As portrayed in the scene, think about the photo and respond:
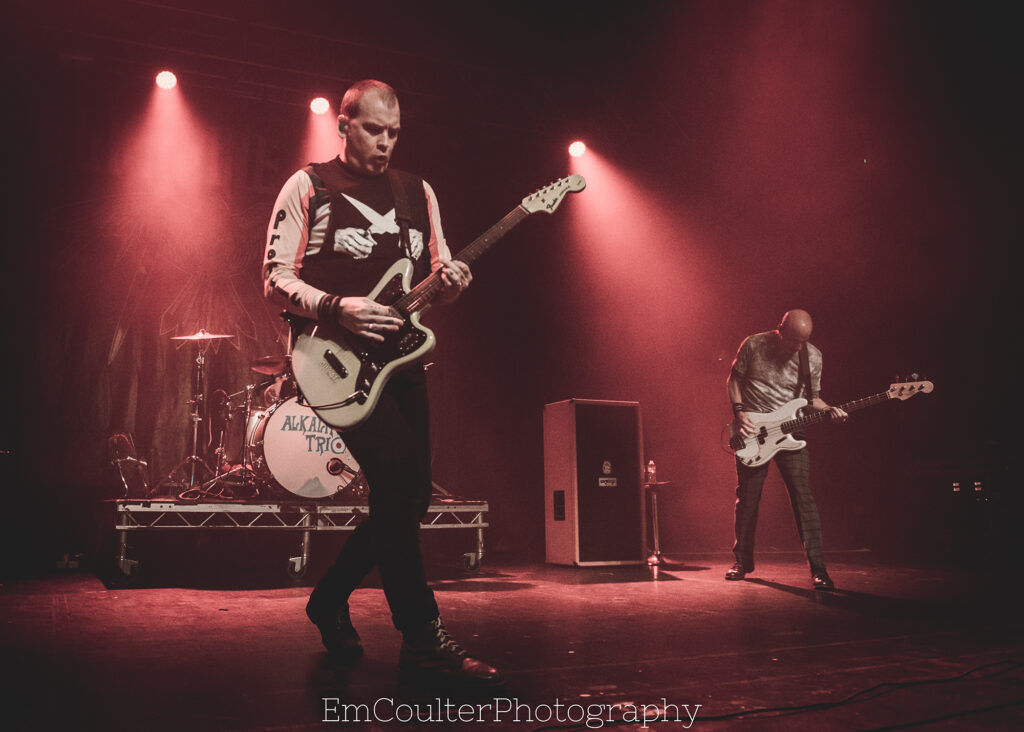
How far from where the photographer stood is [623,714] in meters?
1.73

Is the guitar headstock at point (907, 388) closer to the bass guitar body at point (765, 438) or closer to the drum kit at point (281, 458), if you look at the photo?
the bass guitar body at point (765, 438)

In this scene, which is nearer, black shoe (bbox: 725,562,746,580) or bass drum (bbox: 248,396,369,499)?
black shoe (bbox: 725,562,746,580)

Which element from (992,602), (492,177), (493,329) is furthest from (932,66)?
(992,602)

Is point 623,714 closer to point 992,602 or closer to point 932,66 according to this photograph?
point 992,602

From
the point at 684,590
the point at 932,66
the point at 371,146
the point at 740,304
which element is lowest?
the point at 684,590

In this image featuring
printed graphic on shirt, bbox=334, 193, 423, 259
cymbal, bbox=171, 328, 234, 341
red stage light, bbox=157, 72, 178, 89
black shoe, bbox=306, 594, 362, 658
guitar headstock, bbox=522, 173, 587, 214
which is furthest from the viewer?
red stage light, bbox=157, 72, 178, 89

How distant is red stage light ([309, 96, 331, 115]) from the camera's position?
745cm

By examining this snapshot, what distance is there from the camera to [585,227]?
27.6ft

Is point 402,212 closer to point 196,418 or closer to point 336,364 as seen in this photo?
point 336,364

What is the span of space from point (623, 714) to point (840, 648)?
1.22m

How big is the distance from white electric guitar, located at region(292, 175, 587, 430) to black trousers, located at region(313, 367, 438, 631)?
0.06m

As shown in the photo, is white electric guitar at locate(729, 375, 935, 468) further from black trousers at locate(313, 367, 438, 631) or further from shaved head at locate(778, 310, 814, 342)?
black trousers at locate(313, 367, 438, 631)

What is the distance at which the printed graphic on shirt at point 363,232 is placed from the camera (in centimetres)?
229

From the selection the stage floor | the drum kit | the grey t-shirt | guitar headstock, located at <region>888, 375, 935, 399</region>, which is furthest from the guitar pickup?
guitar headstock, located at <region>888, 375, 935, 399</region>
